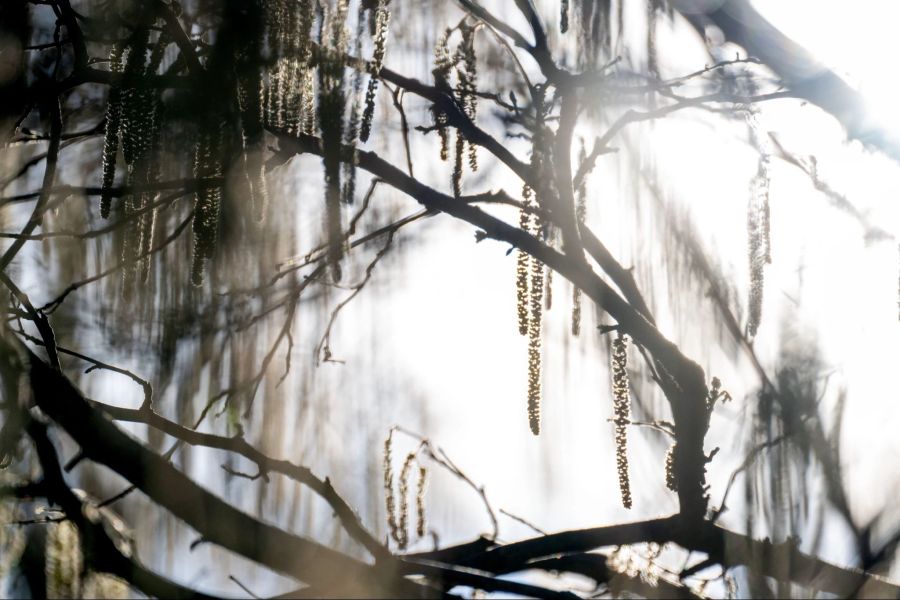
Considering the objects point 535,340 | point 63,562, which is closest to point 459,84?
point 535,340

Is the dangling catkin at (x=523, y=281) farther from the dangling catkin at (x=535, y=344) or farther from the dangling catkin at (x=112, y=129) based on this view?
the dangling catkin at (x=112, y=129)

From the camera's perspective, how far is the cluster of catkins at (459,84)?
1.35 m

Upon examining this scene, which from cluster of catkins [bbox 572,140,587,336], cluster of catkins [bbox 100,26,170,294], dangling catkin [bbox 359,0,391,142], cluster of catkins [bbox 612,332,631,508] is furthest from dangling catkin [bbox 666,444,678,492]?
cluster of catkins [bbox 100,26,170,294]

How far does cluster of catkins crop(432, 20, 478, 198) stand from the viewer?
135cm

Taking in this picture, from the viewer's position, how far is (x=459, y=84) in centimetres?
142

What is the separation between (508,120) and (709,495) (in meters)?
0.72

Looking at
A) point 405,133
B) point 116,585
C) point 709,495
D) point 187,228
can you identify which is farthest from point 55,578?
point 709,495

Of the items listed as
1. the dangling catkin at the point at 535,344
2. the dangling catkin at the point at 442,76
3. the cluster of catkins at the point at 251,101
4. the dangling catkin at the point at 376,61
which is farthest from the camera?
the dangling catkin at the point at 442,76

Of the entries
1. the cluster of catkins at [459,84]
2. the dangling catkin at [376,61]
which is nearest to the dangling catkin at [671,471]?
the cluster of catkins at [459,84]

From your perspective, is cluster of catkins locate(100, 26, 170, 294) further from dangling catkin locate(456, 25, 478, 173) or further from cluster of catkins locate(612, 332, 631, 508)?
cluster of catkins locate(612, 332, 631, 508)

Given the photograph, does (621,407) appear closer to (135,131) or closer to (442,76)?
(442,76)

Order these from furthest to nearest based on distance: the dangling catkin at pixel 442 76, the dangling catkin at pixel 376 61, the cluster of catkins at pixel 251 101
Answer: the dangling catkin at pixel 442 76, the dangling catkin at pixel 376 61, the cluster of catkins at pixel 251 101

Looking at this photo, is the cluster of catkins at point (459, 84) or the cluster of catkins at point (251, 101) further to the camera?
the cluster of catkins at point (459, 84)

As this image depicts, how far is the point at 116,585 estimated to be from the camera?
119cm
